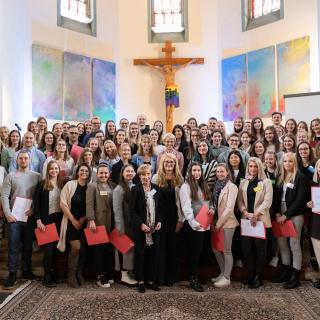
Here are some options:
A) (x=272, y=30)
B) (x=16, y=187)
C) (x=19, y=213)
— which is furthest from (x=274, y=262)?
(x=272, y=30)

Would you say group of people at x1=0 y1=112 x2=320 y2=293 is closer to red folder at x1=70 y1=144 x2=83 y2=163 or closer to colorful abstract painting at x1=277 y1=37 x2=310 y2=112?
red folder at x1=70 y1=144 x2=83 y2=163

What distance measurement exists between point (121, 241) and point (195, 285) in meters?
0.97

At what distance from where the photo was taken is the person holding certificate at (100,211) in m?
4.64

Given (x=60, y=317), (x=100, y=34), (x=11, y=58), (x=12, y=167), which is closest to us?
(x=60, y=317)

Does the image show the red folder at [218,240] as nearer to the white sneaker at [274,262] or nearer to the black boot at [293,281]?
the white sneaker at [274,262]

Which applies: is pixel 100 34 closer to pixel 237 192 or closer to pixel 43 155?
pixel 43 155

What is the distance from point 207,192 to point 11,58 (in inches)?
267

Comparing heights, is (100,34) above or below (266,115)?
above

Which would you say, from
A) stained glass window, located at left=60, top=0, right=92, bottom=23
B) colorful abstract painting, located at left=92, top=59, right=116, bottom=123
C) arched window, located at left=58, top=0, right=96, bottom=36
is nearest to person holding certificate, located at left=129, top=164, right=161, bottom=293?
colorful abstract painting, located at left=92, top=59, right=116, bottom=123

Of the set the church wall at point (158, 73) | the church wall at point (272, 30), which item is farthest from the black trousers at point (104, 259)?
the church wall at point (158, 73)

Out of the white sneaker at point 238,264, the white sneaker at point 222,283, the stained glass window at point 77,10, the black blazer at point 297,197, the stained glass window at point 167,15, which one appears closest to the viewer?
the black blazer at point 297,197

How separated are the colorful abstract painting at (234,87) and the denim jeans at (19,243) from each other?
28.2 feet

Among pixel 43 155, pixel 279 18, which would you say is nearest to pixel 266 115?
pixel 279 18

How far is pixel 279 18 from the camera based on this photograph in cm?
1151
